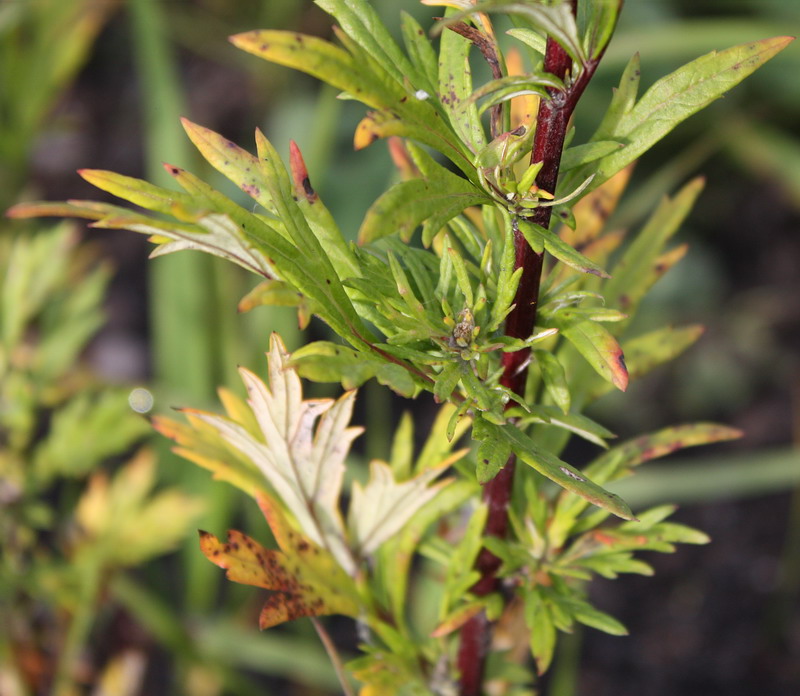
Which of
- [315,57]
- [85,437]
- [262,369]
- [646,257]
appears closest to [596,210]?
[646,257]

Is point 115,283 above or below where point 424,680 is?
above

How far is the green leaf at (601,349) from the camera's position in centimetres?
34

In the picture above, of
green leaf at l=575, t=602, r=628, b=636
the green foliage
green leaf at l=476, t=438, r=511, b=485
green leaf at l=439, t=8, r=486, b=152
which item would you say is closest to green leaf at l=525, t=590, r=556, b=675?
green leaf at l=575, t=602, r=628, b=636

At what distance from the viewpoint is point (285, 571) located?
42 cm

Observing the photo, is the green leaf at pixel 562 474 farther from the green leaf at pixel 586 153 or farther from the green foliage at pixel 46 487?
the green foliage at pixel 46 487

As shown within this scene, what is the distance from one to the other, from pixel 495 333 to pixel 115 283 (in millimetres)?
1454

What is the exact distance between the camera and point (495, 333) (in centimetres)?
38

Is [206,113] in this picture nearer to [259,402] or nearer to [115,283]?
[115,283]

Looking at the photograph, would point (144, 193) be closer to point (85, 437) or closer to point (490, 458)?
point (490, 458)

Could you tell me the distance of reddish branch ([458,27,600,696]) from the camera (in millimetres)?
303

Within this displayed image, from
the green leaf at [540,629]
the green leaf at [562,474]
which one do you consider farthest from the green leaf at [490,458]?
the green leaf at [540,629]

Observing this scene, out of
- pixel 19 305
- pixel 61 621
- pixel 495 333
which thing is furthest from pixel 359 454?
pixel 495 333

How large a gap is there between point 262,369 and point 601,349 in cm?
95

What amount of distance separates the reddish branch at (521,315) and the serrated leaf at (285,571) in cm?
7
